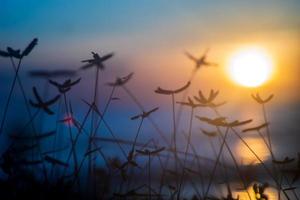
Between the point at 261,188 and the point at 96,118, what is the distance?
1370 mm

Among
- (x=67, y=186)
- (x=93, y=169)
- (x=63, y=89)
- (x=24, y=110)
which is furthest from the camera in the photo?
(x=24, y=110)

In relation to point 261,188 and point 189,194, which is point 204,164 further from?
point 261,188

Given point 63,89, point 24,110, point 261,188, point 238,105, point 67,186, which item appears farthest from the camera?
point 238,105

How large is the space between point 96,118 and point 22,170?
0.78m

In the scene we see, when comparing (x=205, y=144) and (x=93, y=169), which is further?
(x=205, y=144)

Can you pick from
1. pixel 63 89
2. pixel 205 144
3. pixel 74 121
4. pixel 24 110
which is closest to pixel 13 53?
pixel 63 89

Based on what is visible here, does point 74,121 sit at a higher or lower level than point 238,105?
lower

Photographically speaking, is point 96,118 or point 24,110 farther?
point 24,110

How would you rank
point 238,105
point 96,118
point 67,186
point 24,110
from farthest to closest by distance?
1. point 238,105
2. point 24,110
3. point 96,118
4. point 67,186

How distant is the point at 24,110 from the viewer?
13.8ft

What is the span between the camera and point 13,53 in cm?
302

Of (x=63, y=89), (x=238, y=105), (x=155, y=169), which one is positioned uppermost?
(x=238, y=105)

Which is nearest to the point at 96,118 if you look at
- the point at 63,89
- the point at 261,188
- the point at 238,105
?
the point at 63,89

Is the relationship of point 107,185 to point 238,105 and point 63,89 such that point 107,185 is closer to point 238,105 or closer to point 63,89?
point 63,89
